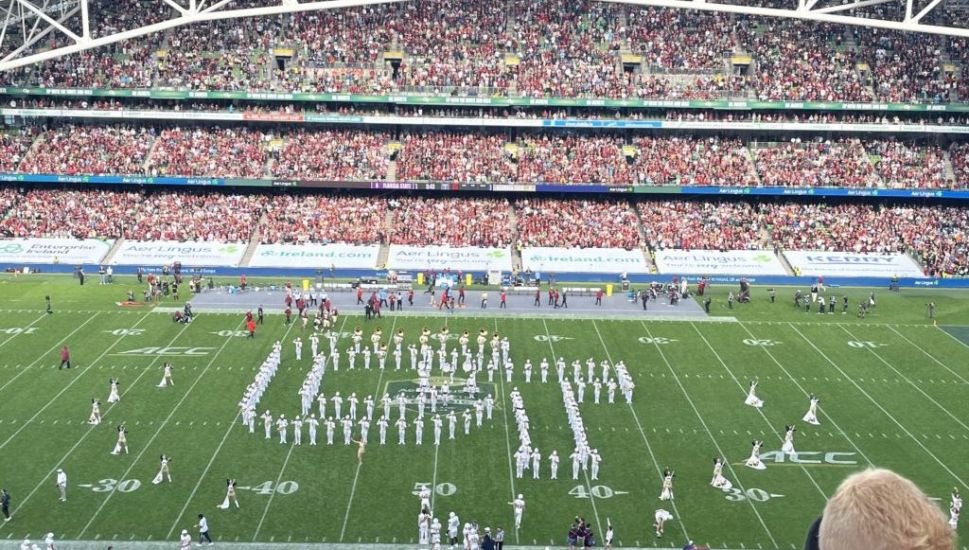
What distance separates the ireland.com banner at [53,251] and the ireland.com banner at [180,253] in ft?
3.48

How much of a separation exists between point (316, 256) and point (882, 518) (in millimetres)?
46145

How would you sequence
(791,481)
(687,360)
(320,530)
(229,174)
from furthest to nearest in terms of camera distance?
(229,174) < (687,360) < (791,481) < (320,530)

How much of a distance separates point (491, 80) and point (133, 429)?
31.7 metres

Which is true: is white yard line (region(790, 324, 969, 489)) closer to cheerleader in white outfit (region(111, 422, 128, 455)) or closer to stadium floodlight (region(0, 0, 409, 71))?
cheerleader in white outfit (region(111, 422, 128, 455))

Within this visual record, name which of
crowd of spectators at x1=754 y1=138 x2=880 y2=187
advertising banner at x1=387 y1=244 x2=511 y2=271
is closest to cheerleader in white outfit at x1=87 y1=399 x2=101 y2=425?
advertising banner at x1=387 y1=244 x2=511 y2=271

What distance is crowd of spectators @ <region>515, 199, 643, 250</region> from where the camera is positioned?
4997 cm

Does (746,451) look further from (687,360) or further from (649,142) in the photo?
(649,142)

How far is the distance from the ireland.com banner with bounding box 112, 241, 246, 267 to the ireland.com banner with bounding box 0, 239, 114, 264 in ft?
3.48

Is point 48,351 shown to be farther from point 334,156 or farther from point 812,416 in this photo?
point 812,416

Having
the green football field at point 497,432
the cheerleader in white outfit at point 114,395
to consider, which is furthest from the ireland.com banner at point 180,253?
the cheerleader in white outfit at point 114,395

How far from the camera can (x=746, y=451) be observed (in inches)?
1038

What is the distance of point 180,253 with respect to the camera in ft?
156

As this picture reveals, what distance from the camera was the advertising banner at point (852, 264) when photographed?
4775 centimetres

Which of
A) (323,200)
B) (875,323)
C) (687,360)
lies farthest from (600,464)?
(323,200)
